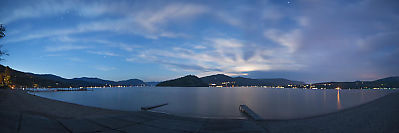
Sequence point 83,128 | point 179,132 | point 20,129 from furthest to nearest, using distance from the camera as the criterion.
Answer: point 179,132
point 83,128
point 20,129

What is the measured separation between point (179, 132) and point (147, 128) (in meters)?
2.41

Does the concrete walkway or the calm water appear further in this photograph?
the calm water

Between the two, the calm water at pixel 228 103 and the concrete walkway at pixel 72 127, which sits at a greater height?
the concrete walkway at pixel 72 127

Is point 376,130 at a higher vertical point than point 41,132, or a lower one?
lower

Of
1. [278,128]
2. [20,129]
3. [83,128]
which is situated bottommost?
[278,128]

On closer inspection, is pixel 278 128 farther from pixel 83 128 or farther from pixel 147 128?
pixel 83 128

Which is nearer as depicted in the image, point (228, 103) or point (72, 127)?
point (72, 127)

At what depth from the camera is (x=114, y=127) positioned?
10609 mm

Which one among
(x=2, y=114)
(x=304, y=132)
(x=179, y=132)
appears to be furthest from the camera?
(x=304, y=132)

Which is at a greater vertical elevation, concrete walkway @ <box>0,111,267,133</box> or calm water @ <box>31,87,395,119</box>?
concrete walkway @ <box>0,111,267,133</box>

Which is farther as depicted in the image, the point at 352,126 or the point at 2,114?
the point at 352,126

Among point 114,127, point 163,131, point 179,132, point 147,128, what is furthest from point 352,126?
point 114,127

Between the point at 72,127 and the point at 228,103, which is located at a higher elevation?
the point at 72,127

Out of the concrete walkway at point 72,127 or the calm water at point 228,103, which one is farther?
the calm water at point 228,103
